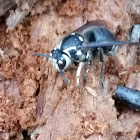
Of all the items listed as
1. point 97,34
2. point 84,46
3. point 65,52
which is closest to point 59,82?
point 65,52

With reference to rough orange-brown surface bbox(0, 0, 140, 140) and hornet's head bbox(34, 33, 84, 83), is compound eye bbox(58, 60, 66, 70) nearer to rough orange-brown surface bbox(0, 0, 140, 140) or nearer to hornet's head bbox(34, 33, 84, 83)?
hornet's head bbox(34, 33, 84, 83)

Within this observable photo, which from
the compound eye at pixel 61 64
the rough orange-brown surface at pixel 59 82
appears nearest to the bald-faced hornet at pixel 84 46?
the compound eye at pixel 61 64

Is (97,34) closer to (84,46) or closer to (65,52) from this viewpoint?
(84,46)

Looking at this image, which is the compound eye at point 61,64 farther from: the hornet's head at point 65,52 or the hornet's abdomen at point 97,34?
the hornet's abdomen at point 97,34

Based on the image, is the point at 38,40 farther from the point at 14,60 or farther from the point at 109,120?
the point at 109,120

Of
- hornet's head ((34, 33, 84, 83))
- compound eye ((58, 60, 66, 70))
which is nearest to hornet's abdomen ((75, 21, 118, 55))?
hornet's head ((34, 33, 84, 83))
